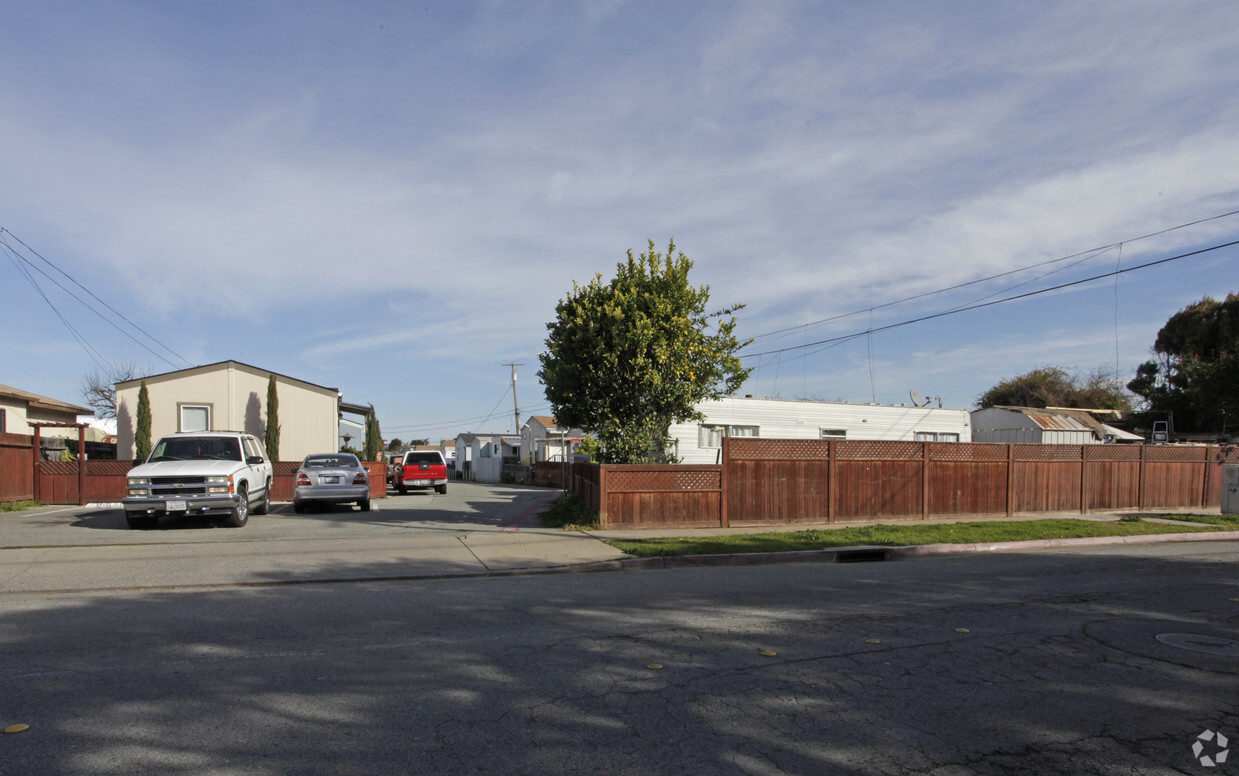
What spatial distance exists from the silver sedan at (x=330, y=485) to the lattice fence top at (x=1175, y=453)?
20.9 m

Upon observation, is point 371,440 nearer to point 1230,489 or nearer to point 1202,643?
point 1230,489

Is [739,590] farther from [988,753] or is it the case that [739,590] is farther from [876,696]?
[988,753]

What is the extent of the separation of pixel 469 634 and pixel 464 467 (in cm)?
5669

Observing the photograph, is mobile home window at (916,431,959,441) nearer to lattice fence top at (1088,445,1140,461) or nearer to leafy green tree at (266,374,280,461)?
lattice fence top at (1088,445,1140,461)

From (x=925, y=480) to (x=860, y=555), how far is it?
5440 mm

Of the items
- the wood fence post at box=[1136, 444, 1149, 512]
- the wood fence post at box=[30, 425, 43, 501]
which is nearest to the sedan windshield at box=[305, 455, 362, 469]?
the wood fence post at box=[30, 425, 43, 501]

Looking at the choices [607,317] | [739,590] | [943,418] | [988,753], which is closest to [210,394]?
[607,317]

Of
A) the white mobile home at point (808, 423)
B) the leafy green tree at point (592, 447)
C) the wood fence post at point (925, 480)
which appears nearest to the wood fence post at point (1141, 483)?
the wood fence post at point (925, 480)

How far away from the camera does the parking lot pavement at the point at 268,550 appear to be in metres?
10.2

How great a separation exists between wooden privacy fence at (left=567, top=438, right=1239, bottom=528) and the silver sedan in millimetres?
5635

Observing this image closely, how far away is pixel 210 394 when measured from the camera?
29547 millimetres

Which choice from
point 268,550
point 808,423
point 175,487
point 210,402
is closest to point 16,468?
point 175,487

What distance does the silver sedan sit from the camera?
20.0 metres

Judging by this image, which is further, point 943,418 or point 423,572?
point 943,418
